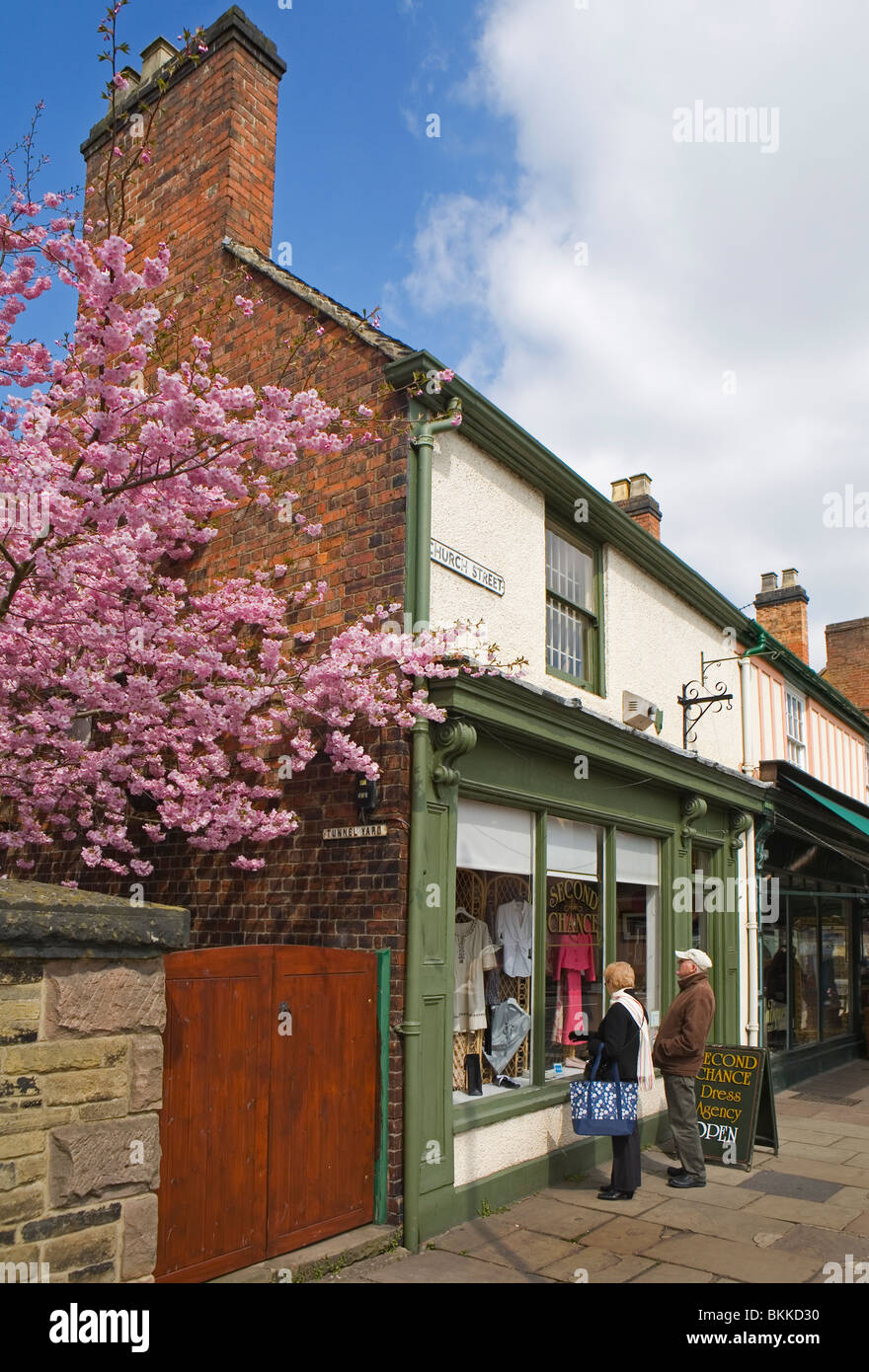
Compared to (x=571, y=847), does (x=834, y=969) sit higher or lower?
lower

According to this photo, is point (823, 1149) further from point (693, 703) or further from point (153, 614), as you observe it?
point (153, 614)

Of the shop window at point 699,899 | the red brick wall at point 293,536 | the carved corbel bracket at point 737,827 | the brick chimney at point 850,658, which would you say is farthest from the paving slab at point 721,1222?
the brick chimney at point 850,658

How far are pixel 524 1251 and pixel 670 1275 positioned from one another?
2.92 ft

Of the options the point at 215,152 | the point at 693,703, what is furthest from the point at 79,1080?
the point at 693,703

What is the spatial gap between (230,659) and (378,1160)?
3.79 metres

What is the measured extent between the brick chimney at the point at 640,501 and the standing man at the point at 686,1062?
24.9 feet

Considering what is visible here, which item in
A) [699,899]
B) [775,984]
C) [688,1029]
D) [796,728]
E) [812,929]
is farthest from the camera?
[796,728]

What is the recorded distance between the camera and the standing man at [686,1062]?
8.39 metres

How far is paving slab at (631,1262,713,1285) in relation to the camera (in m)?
6.07

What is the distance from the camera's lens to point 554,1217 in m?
7.33

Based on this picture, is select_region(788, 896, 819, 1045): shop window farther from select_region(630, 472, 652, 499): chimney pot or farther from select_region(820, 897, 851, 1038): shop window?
select_region(630, 472, 652, 499): chimney pot

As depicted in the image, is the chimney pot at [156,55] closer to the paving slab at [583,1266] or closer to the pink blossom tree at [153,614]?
the pink blossom tree at [153,614]

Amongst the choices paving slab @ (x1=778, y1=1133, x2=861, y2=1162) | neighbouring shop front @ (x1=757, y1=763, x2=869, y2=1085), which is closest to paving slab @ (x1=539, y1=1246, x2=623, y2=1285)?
paving slab @ (x1=778, y1=1133, x2=861, y2=1162)

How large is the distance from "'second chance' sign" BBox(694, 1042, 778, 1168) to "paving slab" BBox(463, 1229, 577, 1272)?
2.90 meters
